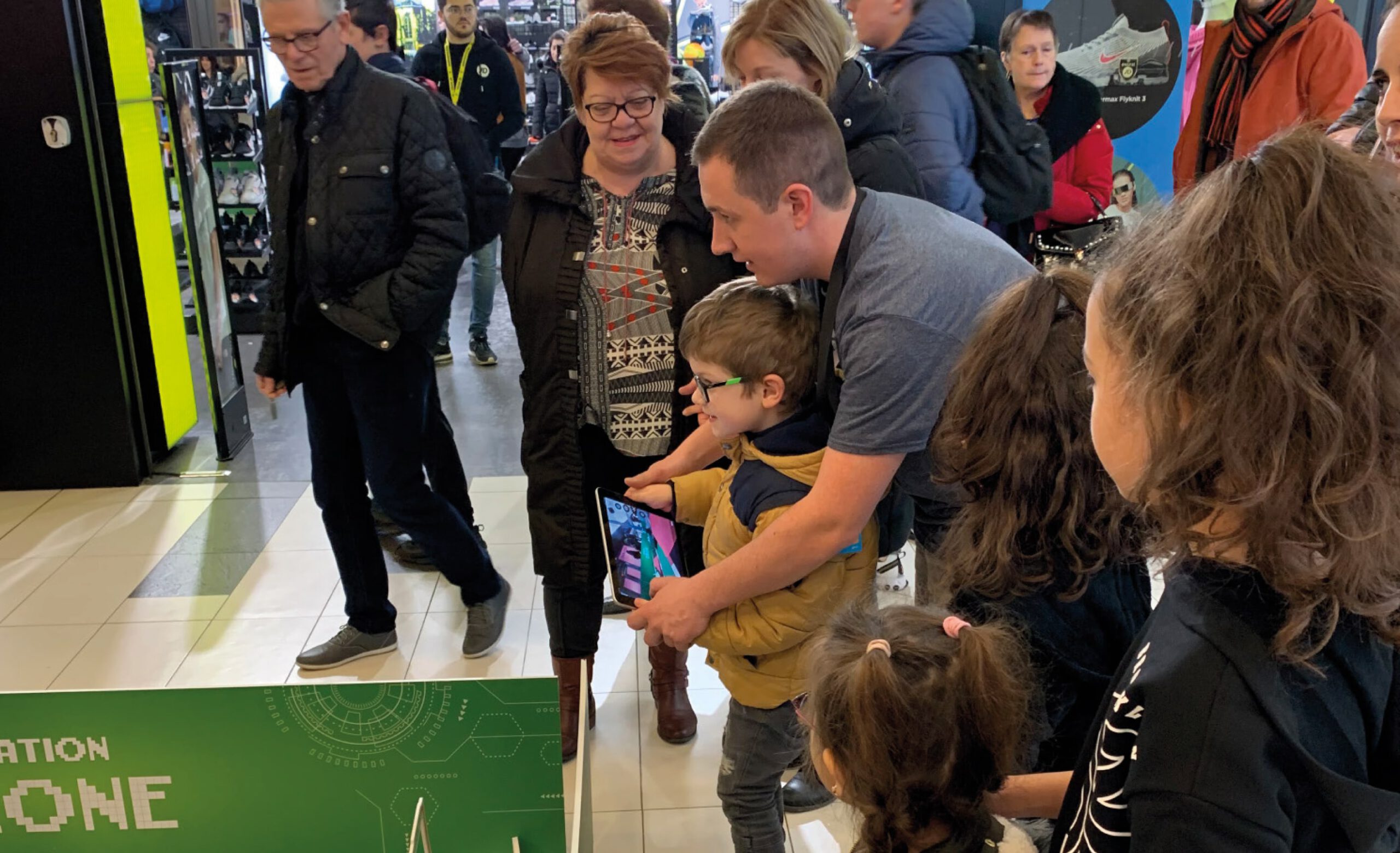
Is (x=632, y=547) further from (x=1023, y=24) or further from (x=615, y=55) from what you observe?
(x=1023, y=24)

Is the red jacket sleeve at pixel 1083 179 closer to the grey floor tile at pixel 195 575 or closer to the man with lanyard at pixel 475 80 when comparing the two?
the grey floor tile at pixel 195 575

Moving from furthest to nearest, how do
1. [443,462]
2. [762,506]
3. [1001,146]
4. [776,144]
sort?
1. [443,462]
2. [1001,146]
3. [762,506]
4. [776,144]

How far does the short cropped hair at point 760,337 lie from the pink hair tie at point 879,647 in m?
0.68

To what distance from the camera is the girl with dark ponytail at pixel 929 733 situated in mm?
1132

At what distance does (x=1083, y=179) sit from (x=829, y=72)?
169 centimetres

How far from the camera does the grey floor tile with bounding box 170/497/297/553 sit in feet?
12.6

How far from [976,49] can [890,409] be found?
1787 mm

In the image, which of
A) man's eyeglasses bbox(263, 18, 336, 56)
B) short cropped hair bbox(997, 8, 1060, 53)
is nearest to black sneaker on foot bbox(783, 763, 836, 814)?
man's eyeglasses bbox(263, 18, 336, 56)

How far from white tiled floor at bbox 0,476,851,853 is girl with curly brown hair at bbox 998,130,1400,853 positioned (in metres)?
1.71

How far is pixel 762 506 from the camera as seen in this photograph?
177 centimetres

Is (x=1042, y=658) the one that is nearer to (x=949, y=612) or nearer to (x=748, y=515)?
(x=949, y=612)

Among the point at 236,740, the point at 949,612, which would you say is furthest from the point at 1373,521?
the point at 236,740

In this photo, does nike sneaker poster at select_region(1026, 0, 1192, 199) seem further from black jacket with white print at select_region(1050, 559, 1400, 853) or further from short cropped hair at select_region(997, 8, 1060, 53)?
black jacket with white print at select_region(1050, 559, 1400, 853)

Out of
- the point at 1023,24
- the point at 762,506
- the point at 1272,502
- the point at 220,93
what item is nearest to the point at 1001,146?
the point at 1023,24
